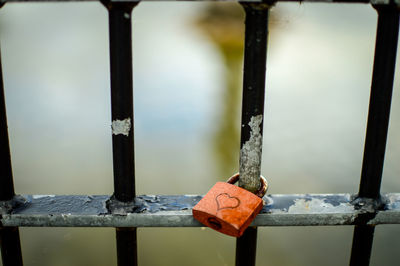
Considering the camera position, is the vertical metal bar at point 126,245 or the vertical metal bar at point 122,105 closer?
the vertical metal bar at point 122,105

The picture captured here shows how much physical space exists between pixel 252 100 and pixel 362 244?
0.39 metres

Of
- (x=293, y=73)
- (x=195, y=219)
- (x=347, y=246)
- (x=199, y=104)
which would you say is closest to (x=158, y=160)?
(x=199, y=104)

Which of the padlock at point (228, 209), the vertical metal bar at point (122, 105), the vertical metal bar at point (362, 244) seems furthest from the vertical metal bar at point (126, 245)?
the vertical metal bar at point (362, 244)

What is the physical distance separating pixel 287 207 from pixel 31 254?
115cm

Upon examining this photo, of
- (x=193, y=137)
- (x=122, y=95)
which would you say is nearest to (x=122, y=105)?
(x=122, y=95)

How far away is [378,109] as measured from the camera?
2.11 feet

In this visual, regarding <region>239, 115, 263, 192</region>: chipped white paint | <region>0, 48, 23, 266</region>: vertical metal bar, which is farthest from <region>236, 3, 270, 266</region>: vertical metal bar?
<region>0, 48, 23, 266</region>: vertical metal bar

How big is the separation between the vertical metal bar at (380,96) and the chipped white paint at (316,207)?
5 centimetres

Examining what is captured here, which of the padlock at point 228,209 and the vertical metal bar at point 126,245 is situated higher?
the padlock at point 228,209

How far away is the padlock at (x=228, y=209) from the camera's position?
24.2 inches

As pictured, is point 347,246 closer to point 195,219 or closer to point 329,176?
point 329,176

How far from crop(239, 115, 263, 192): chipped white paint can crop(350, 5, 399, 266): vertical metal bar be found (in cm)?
20

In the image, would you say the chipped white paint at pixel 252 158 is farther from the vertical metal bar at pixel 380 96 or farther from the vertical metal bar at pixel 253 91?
the vertical metal bar at pixel 380 96

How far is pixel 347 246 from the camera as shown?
147 centimetres
